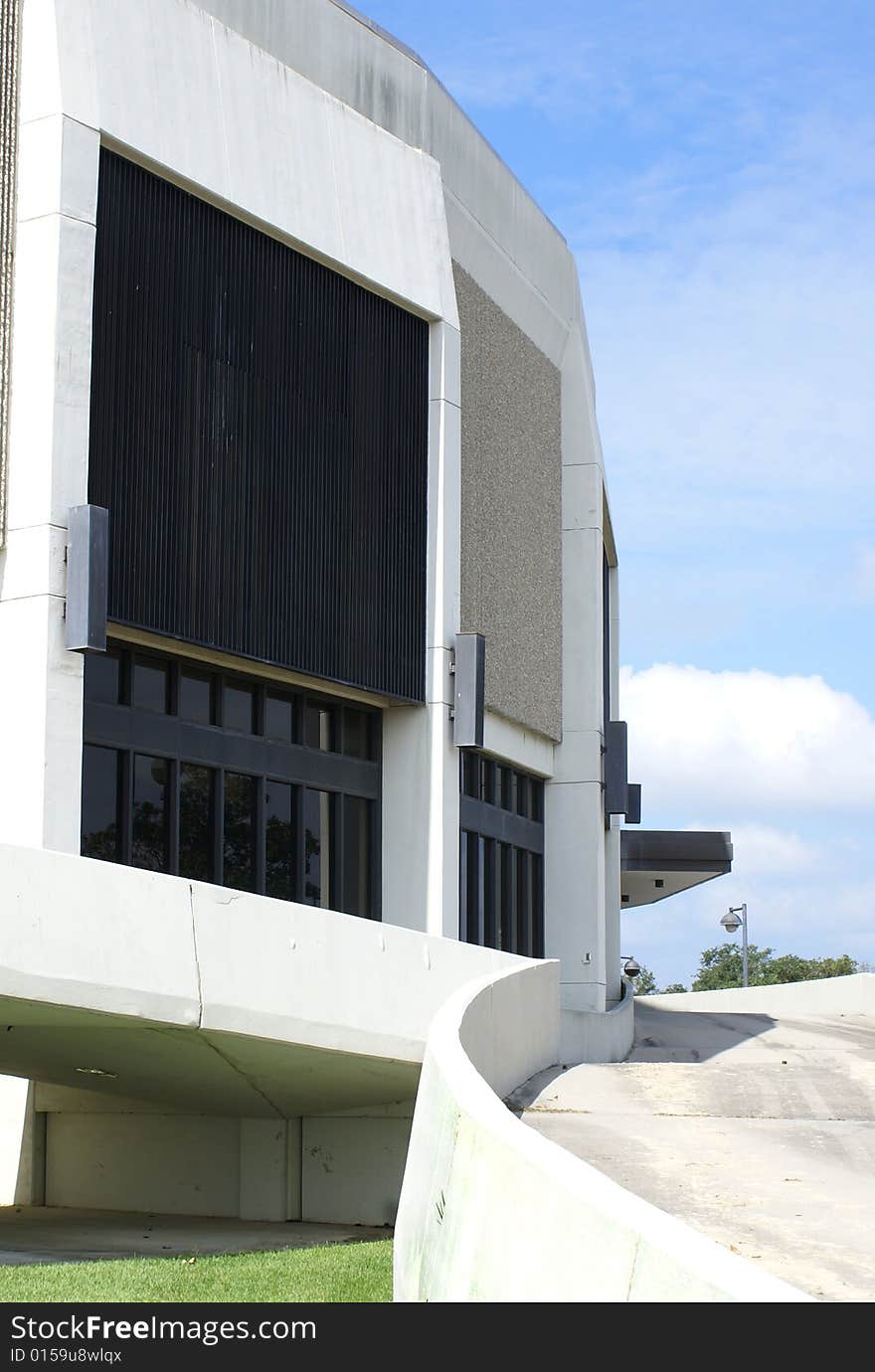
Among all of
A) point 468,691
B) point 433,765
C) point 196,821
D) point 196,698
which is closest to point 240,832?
point 196,821

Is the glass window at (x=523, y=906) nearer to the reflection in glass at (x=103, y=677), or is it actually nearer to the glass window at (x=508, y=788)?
the glass window at (x=508, y=788)

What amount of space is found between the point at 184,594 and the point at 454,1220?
48.7 feet

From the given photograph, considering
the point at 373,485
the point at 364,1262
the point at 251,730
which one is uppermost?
the point at 373,485

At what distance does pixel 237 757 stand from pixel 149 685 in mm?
2021

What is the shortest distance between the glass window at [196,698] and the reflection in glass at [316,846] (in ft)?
8.37

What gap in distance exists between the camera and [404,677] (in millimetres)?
26484

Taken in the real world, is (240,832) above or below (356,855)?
above

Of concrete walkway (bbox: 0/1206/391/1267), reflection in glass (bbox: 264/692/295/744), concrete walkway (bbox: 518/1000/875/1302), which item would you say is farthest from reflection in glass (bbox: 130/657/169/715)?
concrete walkway (bbox: 518/1000/875/1302)

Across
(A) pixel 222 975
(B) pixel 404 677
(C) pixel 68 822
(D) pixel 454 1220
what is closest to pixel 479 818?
(B) pixel 404 677

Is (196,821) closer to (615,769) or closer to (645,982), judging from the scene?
(615,769)

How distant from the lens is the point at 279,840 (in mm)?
25312

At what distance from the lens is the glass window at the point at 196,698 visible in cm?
2345

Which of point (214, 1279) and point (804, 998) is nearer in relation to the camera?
point (214, 1279)

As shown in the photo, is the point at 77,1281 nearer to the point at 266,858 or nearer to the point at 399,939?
the point at 399,939
